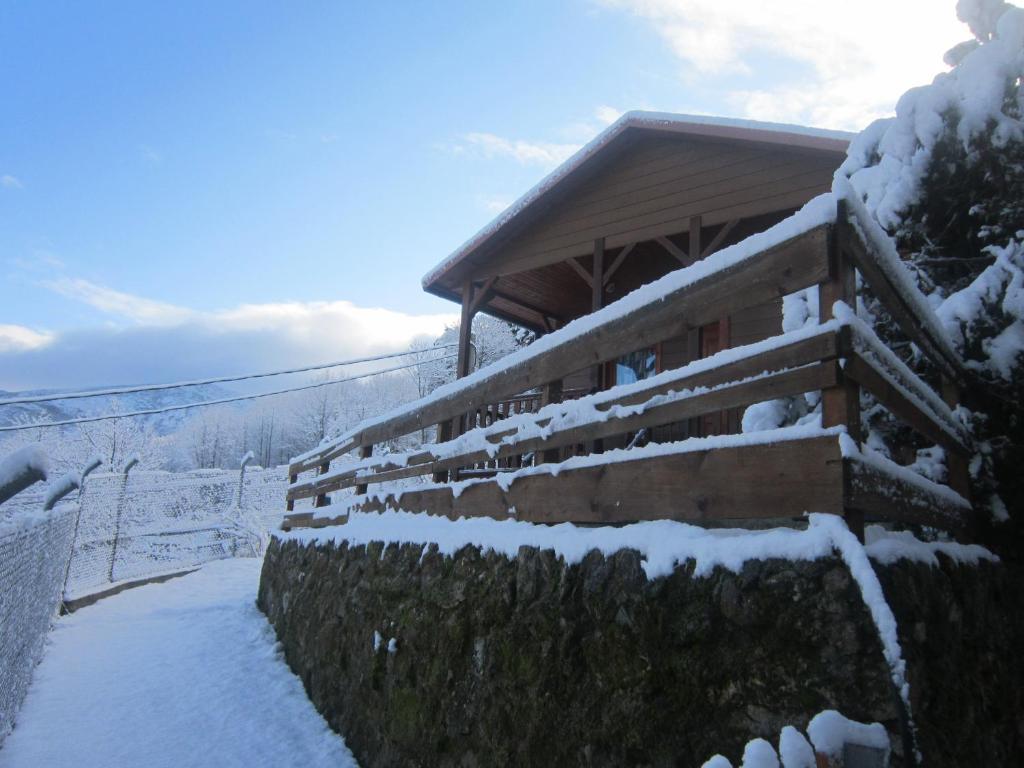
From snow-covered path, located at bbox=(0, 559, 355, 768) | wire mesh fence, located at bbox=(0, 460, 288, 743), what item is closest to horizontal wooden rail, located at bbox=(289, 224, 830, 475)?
snow-covered path, located at bbox=(0, 559, 355, 768)

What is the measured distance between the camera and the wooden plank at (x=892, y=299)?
2174 millimetres

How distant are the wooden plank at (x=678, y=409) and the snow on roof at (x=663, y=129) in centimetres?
539

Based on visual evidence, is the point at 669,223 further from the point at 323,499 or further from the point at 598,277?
the point at 323,499

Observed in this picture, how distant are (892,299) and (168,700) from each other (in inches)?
253

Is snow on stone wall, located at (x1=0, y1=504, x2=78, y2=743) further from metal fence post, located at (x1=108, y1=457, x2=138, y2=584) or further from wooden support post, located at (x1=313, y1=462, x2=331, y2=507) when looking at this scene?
metal fence post, located at (x1=108, y1=457, x2=138, y2=584)

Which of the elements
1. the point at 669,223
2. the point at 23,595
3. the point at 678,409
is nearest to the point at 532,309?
the point at 669,223

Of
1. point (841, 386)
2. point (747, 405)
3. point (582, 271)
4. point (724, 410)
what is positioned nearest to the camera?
point (841, 386)

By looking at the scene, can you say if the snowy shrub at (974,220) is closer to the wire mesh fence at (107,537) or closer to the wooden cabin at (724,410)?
the wooden cabin at (724,410)

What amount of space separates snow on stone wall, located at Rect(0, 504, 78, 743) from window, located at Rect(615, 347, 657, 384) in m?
7.88

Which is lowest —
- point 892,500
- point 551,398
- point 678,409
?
point 892,500

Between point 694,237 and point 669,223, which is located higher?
point 669,223

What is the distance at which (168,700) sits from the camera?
592 cm

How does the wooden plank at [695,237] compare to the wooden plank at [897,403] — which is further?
the wooden plank at [695,237]

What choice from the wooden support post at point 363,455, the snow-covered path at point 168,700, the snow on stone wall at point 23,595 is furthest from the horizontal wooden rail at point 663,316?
the snow on stone wall at point 23,595
